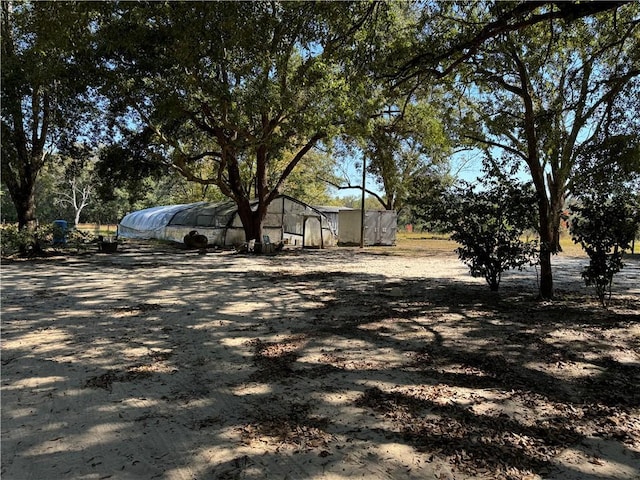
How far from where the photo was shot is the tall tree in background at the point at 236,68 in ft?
22.7

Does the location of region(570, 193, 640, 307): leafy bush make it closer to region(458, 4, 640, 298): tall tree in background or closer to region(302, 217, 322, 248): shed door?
region(458, 4, 640, 298): tall tree in background

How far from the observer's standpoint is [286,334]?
5.42 m

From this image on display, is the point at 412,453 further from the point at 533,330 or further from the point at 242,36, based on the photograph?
the point at 242,36

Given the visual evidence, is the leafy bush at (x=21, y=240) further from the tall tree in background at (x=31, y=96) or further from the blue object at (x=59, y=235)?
the blue object at (x=59, y=235)

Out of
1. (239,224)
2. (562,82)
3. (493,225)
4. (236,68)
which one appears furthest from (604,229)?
(239,224)

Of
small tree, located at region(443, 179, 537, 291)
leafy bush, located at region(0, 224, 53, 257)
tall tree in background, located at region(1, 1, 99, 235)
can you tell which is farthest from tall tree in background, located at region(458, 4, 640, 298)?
leafy bush, located at region(0, 224, 53, 257)

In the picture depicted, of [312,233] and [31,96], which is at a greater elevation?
[31,96]

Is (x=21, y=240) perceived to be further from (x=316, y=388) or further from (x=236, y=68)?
(x=316, y=388)

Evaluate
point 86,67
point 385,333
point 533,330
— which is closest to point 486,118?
point 533,330

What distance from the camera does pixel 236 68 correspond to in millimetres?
11094

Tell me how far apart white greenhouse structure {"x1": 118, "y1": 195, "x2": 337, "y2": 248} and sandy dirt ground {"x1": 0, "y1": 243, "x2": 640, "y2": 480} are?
14.1 metres

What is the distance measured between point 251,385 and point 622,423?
287 cm

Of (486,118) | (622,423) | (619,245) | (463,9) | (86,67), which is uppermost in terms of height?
(86,67)

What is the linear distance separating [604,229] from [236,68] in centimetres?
912
